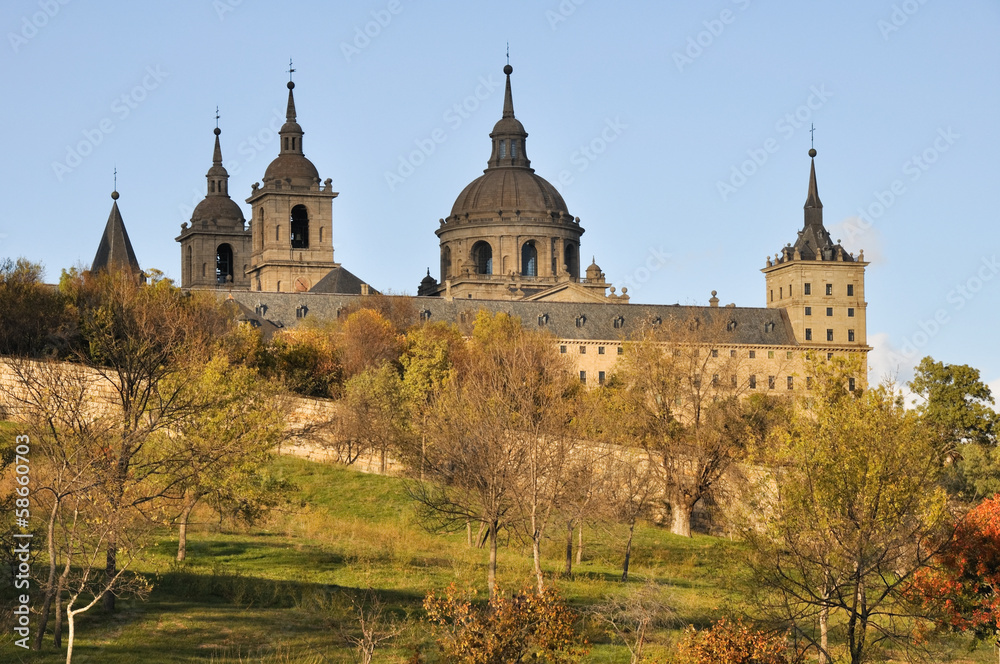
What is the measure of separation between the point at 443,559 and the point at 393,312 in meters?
50.9

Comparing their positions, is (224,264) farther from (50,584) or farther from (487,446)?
(50,584)

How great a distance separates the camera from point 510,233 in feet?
379

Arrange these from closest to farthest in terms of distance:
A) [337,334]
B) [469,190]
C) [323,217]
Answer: [337,334] < [323,217] < [469,190]

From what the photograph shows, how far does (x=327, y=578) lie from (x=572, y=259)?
286 ft

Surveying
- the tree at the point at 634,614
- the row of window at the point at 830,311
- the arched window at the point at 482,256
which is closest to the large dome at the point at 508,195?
the arched window at the point at 482,256

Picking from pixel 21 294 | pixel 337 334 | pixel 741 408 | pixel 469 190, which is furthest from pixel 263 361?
pixel 469 190

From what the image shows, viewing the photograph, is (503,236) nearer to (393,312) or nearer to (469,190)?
(469,190)

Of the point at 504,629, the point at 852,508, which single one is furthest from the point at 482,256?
the point at 504,629

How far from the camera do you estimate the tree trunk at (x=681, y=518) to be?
48431 mm

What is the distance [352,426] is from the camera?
167 ft

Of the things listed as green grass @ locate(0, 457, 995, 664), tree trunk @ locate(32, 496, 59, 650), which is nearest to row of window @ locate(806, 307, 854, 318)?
green grass @ locate(0, 457, 995, 664)

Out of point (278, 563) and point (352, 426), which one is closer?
point (278, 563)

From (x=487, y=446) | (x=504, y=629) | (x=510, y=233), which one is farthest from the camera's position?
(x=510, y=233)

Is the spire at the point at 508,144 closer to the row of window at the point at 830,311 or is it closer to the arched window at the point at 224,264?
the arched window at the point at 224,264
